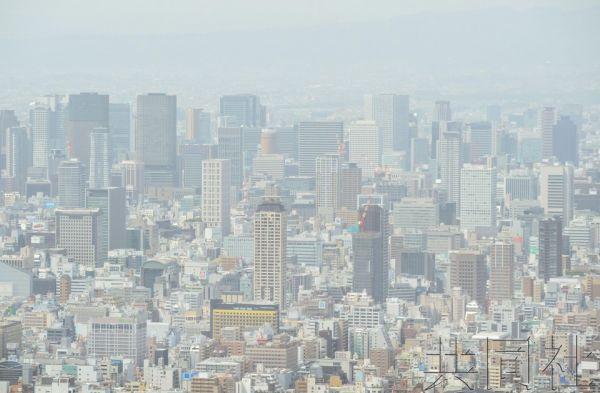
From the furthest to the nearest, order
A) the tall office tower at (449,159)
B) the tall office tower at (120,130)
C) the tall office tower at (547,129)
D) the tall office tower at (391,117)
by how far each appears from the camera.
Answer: the tall office tower at (120,130) → the tall office tower at (449,159) → the tall office tower at (391,117) → the tall office tower at (547,129)

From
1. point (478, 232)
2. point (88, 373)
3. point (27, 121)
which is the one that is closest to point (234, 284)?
point (478, 232)

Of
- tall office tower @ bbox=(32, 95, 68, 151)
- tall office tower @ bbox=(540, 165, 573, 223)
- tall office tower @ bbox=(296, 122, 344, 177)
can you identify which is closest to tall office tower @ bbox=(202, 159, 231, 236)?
tall office tower @ bbox=(296, 122, 344, 177)

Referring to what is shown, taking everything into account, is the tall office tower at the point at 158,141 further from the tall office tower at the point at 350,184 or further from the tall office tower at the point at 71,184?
the tall office tower at the point at 350,184

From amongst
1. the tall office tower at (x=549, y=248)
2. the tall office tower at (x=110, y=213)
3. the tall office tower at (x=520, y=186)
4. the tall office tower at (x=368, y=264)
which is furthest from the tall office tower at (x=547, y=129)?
the tall office tower at (x=110, y=213)

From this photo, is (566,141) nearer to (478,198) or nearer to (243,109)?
(478,198)

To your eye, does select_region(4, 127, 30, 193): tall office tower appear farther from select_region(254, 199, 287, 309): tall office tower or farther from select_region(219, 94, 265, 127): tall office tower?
select_region(254, 199, 287, 309): tall office tower

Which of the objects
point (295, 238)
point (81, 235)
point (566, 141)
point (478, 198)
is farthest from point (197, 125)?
point (295, 238)

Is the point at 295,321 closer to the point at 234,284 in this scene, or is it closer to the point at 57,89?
the point at 234,284
